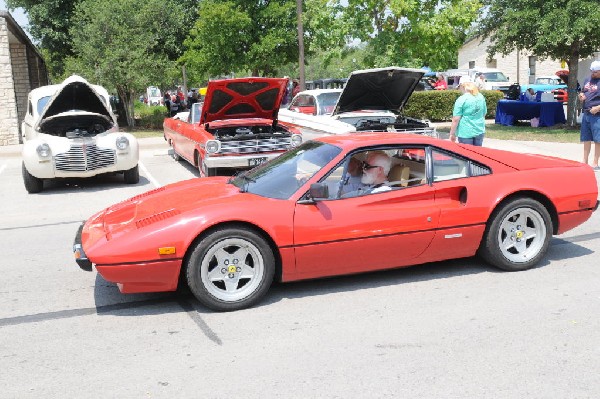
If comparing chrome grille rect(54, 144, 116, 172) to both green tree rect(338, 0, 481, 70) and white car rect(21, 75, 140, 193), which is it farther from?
green tree rect(338, 0, 481, 70)

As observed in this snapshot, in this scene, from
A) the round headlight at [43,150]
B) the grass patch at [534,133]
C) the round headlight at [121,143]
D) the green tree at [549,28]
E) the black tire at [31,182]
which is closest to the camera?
the round headlight at [43,150]

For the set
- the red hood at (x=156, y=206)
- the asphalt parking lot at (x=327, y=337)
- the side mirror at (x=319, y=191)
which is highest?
the side mirror at (x=319, y=191)


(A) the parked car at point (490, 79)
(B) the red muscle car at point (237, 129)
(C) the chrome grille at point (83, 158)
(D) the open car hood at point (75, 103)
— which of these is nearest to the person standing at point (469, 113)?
(B) the red muscle car at point (237, 129)

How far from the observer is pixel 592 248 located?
6.19 metres

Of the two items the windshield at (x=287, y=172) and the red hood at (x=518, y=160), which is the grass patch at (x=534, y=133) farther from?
the windshield at (x=287, y=172)

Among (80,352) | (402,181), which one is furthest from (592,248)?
(80,352)

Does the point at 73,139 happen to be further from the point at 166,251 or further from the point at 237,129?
the point at 166,251

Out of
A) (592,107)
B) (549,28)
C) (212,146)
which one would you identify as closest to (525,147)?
(549,28)

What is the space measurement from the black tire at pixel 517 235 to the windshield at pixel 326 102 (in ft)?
28.6

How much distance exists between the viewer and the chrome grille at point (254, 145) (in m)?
10.4

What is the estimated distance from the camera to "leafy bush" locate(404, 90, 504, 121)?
73.9 feet

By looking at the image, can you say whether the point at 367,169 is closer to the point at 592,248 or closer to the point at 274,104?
the point at 592,248

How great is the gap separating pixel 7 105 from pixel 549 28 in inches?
619

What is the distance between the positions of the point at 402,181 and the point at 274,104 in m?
6.67
